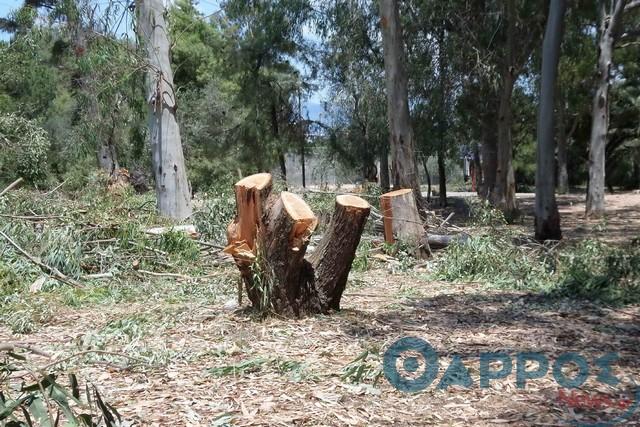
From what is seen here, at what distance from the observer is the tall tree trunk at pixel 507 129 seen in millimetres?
16203

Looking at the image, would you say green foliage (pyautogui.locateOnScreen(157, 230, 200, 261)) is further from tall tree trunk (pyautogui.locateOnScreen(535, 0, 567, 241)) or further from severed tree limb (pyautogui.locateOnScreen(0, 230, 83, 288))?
tall tree trunk (pyautogui.locateOnScreen(535, 0, 567, 241))

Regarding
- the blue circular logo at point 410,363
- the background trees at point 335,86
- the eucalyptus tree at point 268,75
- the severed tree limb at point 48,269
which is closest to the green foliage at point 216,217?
the background trees at point 335,86

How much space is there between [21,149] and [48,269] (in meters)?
11.2

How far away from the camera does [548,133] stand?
11.8 m

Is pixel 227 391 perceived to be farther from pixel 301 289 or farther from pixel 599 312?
pixel 599 312

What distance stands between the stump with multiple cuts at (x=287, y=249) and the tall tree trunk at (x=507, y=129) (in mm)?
11927

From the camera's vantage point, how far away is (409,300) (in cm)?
682

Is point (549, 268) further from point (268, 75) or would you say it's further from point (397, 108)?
point (268, 75)

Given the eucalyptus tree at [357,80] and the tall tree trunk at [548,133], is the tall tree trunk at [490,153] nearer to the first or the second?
the eucalyptus tree at [357,80]

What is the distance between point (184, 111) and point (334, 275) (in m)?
24.9

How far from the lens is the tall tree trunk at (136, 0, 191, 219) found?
11.8m

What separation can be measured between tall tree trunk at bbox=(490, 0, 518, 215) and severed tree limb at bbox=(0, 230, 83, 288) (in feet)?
40.2

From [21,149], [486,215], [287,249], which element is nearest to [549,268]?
[486,215]

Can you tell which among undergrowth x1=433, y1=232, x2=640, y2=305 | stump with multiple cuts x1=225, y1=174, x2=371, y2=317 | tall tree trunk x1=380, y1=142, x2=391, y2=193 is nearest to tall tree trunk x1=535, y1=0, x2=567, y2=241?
undergrowth x1=433, y1=232, x2=640, y2=305
